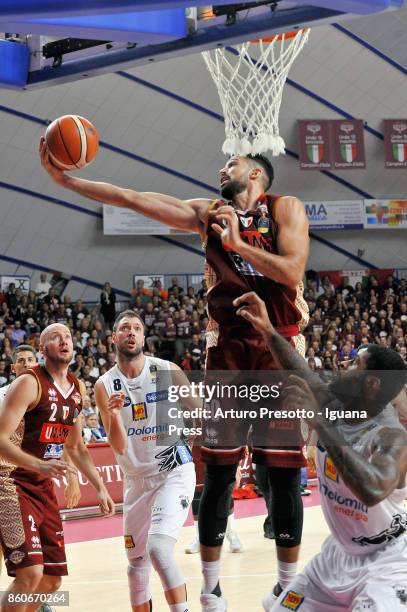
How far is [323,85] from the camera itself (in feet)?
88.6

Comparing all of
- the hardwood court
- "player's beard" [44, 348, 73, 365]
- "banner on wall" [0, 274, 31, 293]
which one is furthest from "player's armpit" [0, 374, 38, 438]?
"banner on wall" [0, 274, 31, 293]

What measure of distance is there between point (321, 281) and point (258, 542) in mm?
18248

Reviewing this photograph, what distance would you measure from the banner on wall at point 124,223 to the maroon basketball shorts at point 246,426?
69.2ft

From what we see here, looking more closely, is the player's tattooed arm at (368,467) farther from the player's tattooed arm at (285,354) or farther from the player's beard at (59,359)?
the player's beard at (59,359)

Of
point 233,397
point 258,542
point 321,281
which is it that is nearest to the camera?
point 233,397

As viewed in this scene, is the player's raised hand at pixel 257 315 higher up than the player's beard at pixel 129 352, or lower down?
higher up

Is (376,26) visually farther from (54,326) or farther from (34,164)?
(54,326)

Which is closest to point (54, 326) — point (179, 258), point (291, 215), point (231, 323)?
point (231, 323)

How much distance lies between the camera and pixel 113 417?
6395mm

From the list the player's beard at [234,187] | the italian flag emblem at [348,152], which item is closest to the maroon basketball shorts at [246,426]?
the player's beard at [234,187]

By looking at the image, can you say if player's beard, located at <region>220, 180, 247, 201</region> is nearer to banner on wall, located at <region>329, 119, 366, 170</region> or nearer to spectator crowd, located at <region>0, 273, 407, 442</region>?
spectator crowd, located at <region>0, 273, 407, 442</region>

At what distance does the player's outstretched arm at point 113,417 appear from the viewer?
6.20 meters

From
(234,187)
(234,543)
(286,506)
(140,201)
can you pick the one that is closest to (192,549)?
(234,543)

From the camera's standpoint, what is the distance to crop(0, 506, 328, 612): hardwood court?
7.59 meters
